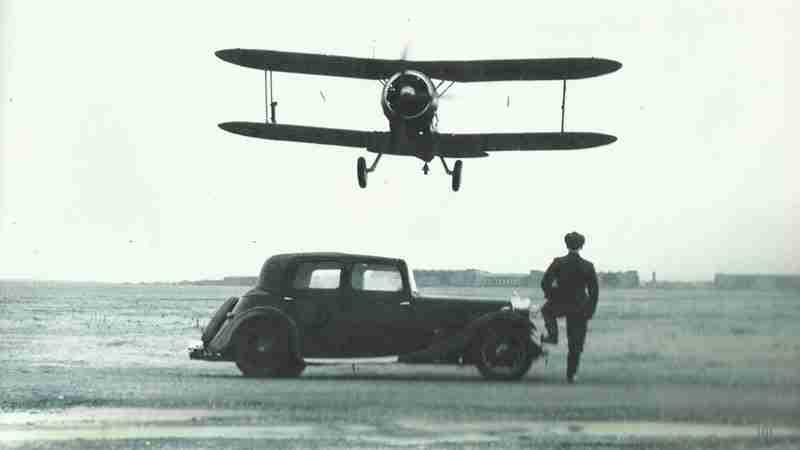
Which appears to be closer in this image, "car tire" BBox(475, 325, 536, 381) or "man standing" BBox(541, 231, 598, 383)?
"man standing" BBox(541, 231, 598, 383)

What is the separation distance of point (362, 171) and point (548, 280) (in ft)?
17.1

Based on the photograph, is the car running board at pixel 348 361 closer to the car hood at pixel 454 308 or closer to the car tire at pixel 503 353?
→ the car hood at pixel 454 308

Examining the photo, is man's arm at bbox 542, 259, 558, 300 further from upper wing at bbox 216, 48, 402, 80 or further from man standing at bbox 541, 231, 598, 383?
upper wing at bbox 216, 48, 402, 80

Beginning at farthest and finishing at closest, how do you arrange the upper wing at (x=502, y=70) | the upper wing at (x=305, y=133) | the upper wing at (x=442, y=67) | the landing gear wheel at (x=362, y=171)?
the upper wing at (x=305, y=133) → the upper wing at (x=502, y=70) → the landing gear wheel at (x=362, y=171) → the upper wing at (x=442, y=67)

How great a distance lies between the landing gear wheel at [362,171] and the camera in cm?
1586

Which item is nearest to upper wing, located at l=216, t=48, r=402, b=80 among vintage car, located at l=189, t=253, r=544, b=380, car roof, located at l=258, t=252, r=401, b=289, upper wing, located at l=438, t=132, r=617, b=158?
upper wing, located at l=438, t=132, r=617, b=158

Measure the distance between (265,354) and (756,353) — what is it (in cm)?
505

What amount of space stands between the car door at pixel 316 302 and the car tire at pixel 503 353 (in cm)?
152

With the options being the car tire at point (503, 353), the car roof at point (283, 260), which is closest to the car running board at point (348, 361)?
the car tire at point (503, 353)

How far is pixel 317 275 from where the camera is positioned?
41.0 feet

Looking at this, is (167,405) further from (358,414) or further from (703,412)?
(703,412)

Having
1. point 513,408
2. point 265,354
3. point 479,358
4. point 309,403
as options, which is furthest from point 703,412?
point 265,354

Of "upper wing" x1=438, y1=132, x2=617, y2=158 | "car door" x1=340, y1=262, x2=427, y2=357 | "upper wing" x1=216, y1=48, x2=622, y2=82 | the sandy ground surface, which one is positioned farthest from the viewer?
"upper wing" x1=438, y1=132, x2=617, y2=158

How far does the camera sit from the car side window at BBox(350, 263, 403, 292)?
12477 mm
